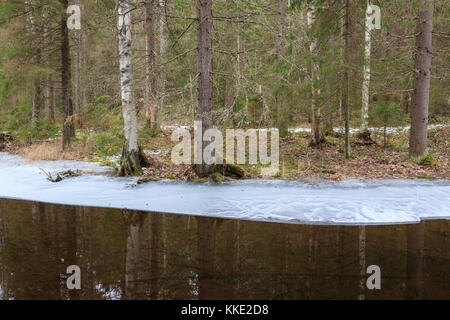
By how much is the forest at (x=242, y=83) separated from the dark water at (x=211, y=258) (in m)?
3.92

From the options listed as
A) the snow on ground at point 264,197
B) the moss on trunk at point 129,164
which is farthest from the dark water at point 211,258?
the moss on trunk at point 129,164

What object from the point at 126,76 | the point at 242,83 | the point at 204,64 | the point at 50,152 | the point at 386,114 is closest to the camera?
the point at 242,83

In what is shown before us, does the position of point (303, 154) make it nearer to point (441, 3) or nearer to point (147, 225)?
point (441, 3)

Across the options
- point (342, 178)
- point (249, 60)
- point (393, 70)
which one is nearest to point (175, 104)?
point (249, 60)

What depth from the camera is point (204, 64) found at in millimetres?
10234

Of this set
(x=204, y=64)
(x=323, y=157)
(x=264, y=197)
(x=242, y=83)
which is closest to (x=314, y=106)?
(x=323, y=157)

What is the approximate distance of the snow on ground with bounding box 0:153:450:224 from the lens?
754cm

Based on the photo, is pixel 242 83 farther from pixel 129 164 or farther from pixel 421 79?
pixel 421 79

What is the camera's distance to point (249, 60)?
411 inches

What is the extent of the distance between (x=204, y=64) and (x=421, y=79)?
24.2 ft

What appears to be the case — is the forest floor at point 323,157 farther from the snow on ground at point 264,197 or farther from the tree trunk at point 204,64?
the tree trunk at point 204,64

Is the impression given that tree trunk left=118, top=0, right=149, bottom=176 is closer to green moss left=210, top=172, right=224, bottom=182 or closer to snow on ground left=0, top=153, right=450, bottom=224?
snow on ground left=0, top=153, right=450, bottom=224

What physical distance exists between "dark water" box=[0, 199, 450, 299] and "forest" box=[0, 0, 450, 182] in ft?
12.9

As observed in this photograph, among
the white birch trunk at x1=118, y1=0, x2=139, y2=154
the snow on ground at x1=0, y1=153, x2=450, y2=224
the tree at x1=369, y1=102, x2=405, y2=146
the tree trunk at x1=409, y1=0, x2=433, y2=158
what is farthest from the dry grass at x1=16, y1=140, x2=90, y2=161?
the tree trunk at x1=409, y1=0, x2=433, y2=158
